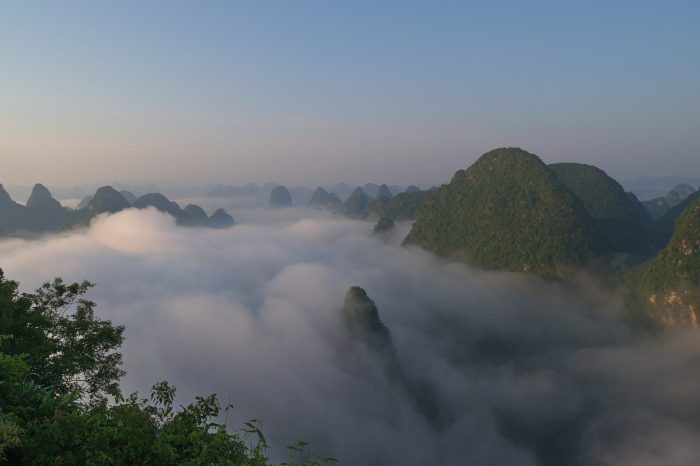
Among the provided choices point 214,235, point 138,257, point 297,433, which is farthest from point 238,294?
point 214,235

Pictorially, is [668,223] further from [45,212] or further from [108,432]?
[45,212]

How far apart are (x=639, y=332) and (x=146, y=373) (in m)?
75.8

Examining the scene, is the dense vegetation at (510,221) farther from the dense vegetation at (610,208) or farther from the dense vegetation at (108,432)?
the dense vegetation at (108,432)

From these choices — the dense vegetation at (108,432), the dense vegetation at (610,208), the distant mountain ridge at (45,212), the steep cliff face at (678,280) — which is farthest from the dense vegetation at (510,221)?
the distant mountain ridge at (45,212)

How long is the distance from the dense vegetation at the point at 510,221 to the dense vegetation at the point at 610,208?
39.7ft

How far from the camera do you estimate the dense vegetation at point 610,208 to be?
94.2m

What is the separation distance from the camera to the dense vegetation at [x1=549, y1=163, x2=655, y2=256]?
94.2 meters

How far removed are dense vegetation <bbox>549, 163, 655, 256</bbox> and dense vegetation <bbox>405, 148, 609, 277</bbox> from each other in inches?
477

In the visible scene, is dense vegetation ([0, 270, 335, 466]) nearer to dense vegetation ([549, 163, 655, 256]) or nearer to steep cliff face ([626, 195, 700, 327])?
steep cliff face ([626, 195, 700, 327])

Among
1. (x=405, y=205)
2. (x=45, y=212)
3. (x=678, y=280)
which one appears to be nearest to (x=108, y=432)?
(x=678, y=280)

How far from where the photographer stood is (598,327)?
6856 cm

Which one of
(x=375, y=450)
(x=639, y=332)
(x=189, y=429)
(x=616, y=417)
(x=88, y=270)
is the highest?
(x=189, y=429)

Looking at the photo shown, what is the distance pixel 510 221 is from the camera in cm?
8581

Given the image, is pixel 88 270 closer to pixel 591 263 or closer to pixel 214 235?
pixel 214 235
